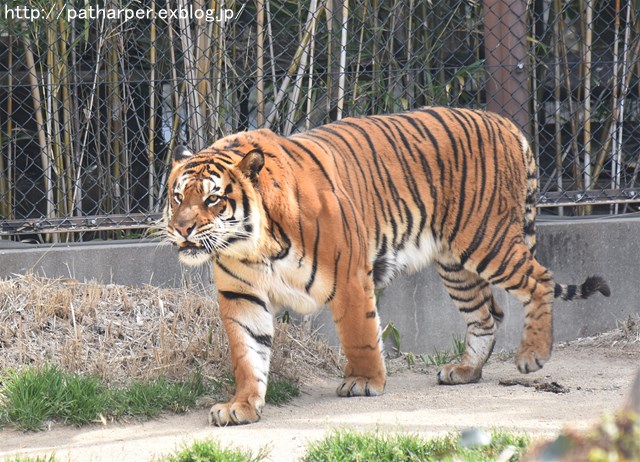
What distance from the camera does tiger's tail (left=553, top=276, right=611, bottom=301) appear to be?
18.2ft

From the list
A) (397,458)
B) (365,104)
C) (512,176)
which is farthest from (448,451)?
(365,104)

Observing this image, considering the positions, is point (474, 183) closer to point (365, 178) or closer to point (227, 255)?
point (365, 178)

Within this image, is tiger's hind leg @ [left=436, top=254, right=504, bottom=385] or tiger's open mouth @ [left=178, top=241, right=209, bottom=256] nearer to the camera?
tiger's open mouth @ [left=178, top=241, right=209, bottom=256]

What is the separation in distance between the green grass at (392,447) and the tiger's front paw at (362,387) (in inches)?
44.9

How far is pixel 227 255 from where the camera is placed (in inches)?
182

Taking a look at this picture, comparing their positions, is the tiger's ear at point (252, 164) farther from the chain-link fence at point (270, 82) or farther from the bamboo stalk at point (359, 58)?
the bamboo stalk at point (359, 58)

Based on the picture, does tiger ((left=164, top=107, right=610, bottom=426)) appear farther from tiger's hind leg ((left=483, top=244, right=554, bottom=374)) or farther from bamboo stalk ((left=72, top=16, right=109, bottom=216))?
bamboo stalk ((left=72, top=16, right=109, bottom=216))

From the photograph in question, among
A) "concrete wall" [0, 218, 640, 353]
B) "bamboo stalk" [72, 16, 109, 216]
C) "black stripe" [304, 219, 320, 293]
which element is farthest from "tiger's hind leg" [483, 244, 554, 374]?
"bamboo stalk" [72, 16, 109, 216]

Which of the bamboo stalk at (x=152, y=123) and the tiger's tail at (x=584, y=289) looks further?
the bamboo stalk at (x=152, y=123)

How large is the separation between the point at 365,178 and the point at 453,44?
219 cm

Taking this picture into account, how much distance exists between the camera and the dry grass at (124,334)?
5.13m

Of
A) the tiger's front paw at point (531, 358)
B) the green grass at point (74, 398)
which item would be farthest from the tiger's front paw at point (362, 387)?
the tiger's front paw at point (531, 358)

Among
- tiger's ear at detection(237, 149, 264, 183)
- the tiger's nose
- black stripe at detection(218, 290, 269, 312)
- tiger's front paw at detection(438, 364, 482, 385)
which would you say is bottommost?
tiger's front paw at detection(438, 364, 482, 385)

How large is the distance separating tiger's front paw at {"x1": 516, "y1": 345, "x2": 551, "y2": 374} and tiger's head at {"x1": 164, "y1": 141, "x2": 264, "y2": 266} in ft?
5.67
